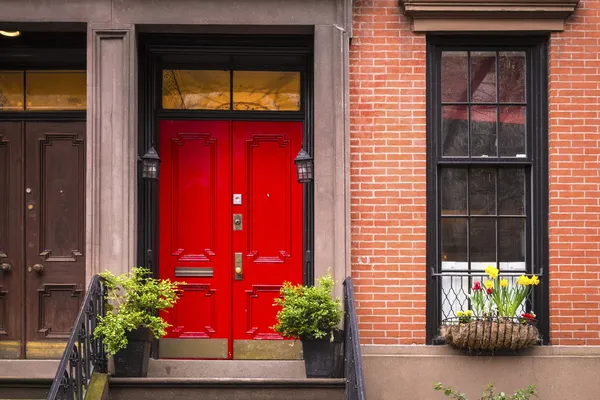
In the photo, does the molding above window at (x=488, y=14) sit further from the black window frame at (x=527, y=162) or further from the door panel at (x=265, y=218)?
the door panel at (x=265, y=218)

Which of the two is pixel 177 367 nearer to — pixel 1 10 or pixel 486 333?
pixel 486 333

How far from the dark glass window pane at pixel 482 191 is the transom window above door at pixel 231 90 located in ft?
6.30

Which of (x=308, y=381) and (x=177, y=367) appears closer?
(x=308, y=381)

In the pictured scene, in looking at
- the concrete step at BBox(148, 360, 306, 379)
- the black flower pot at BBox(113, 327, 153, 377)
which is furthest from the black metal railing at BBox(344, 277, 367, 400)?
the black flower pot at BBox(113, 327, 153, 377)

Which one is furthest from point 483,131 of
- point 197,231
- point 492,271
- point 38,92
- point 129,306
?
point 38,92

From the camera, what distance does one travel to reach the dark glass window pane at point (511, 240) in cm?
819

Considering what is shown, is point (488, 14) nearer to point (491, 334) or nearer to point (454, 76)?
point (454, 76)

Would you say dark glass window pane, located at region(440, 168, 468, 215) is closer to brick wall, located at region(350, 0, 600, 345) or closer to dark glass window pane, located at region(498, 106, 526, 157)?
brick wall, located at region(350, 0, 600, 345)

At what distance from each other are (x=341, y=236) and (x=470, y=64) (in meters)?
2.17

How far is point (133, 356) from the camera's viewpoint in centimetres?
732

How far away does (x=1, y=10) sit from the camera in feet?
25.5

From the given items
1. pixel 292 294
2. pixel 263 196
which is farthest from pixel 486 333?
pixel 263 196

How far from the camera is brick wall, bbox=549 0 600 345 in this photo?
316 inches

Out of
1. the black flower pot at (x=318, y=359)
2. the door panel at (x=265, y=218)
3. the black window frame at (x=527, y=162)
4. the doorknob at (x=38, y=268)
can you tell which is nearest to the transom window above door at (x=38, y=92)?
the doorknob at (x=38, y=268)
